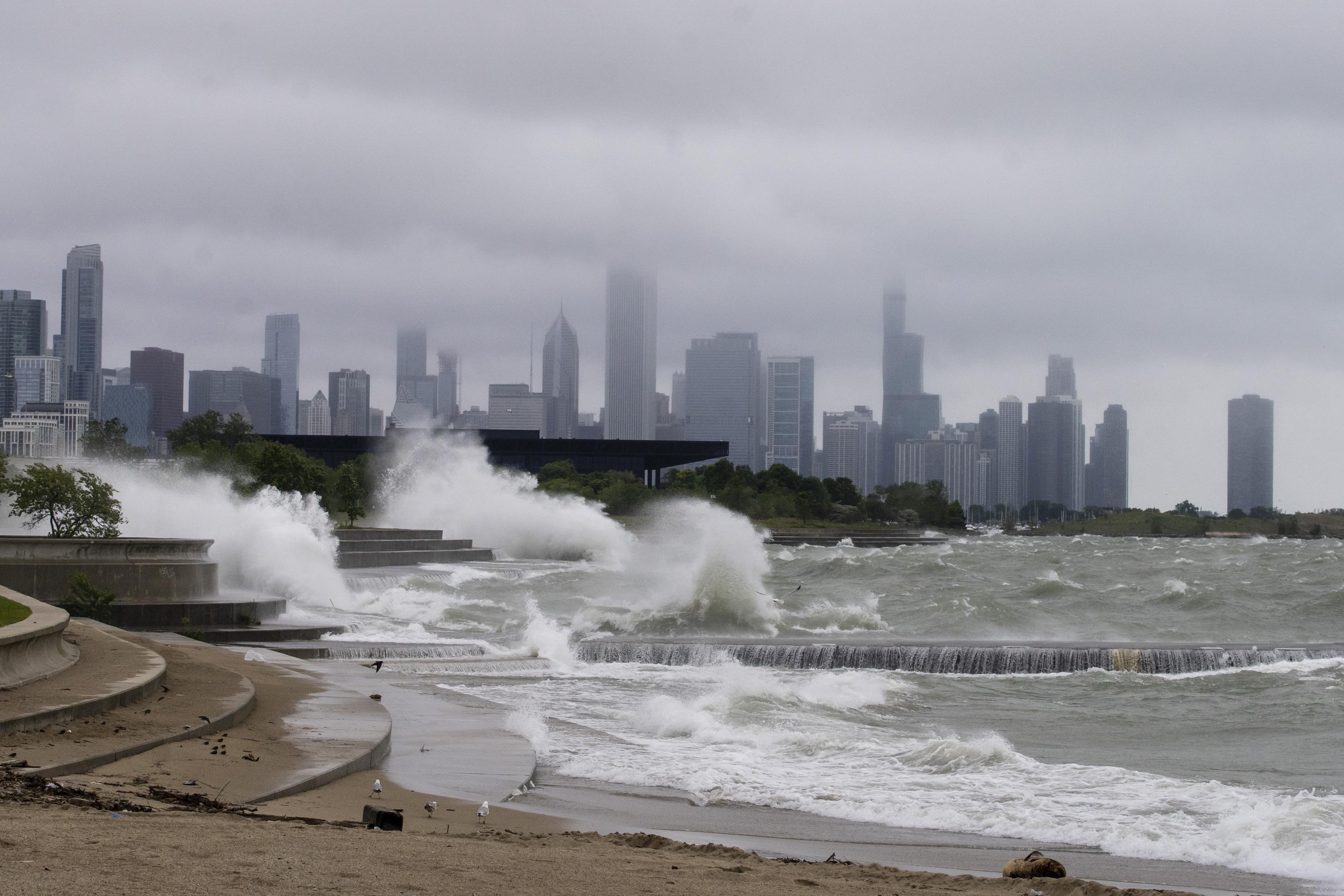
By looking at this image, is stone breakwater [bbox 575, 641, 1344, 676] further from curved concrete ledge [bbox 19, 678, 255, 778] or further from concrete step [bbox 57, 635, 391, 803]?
curved concrete ledge [bbox 19, 678, 255, 778]

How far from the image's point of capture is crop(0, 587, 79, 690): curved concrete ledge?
444 inches

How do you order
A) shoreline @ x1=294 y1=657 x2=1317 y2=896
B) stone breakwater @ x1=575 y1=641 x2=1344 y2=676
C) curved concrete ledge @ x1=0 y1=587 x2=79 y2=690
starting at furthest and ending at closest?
stone breakwater @ x1=575 y1=641 x2=1344 y2=676
curved concrete ledge @ x1=0 y1=587 x2=79 y2=690
shoreline @ x1=294 y1=657 x2=1317 y2=896

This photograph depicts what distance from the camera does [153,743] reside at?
1002 cm

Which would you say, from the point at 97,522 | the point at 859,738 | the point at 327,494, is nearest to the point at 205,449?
the point at 327,494

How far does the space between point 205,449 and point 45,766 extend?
75.9 metres

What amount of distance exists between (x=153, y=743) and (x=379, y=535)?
1735 inches

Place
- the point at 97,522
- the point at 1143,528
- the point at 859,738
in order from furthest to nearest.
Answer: the point at 1143,528, the point at 97,522, the point at 859,738

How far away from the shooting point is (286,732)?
11.9 m

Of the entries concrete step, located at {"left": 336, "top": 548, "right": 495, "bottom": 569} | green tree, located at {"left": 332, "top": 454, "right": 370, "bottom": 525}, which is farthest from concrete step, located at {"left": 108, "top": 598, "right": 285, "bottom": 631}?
green tree, located at {"left": 332, "top": 454, "right": 370, "bottom": 525}

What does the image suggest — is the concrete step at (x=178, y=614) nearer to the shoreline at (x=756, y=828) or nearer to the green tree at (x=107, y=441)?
the shoreline at (x=756, y=828)

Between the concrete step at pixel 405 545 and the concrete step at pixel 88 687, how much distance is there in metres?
31.1

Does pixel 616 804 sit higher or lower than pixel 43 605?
lower

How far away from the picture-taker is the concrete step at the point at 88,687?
32.7 ft

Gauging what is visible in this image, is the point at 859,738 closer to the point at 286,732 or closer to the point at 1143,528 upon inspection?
the point at 286,732
